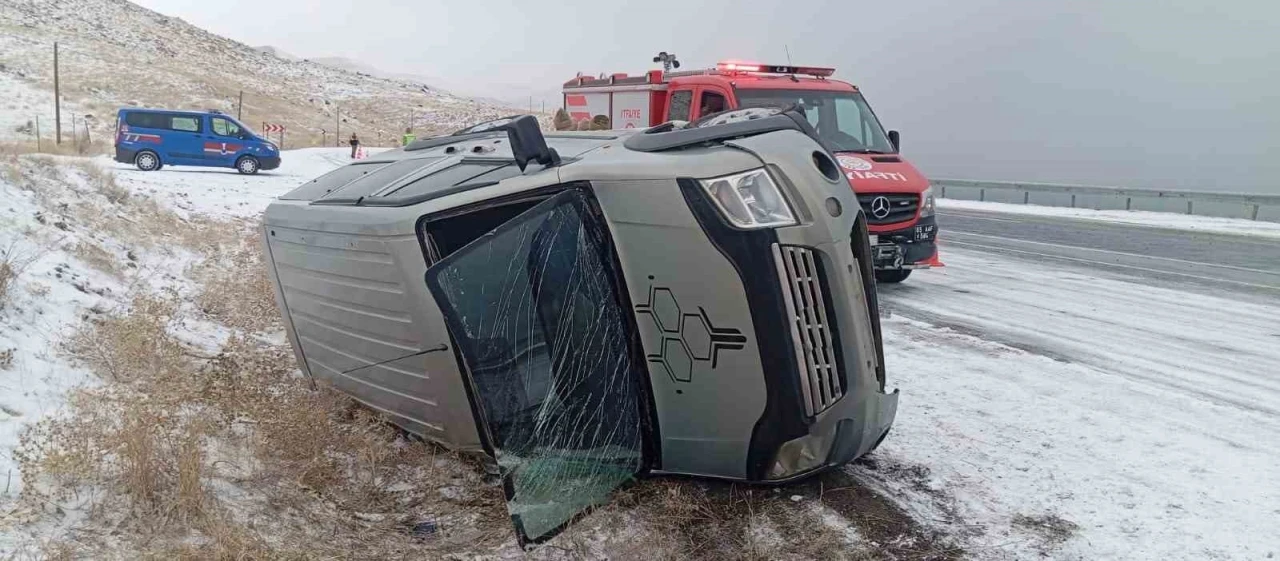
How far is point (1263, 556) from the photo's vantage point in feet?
11.9

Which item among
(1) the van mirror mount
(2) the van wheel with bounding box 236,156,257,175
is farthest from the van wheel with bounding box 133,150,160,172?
(1) the van mirror mount

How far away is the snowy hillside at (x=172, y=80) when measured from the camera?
45031mm

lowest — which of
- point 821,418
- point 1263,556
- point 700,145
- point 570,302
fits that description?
point 1263,556

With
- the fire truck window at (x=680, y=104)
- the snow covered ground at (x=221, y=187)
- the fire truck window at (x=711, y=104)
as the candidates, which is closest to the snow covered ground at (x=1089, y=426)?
the fire truck window at (x=711, y=104)

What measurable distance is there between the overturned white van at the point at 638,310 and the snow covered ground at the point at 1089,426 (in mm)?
770

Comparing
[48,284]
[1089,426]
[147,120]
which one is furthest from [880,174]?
[147,120]

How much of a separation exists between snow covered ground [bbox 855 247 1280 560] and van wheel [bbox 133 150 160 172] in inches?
850

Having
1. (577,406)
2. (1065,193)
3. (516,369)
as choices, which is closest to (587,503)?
(577,406)

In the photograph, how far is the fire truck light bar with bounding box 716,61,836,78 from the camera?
11477 mm

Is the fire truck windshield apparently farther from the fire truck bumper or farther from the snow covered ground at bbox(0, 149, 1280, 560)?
the snow covered ground at bbox(0, 149, 1280, 560)

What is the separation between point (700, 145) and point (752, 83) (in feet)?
24.1

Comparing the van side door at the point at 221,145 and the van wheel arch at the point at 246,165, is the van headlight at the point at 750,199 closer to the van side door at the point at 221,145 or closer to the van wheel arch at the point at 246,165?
the van wheel arch at the point at 246,165

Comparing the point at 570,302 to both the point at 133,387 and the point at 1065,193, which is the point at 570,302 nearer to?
the point at 133,387

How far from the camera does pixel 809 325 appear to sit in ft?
12.0
